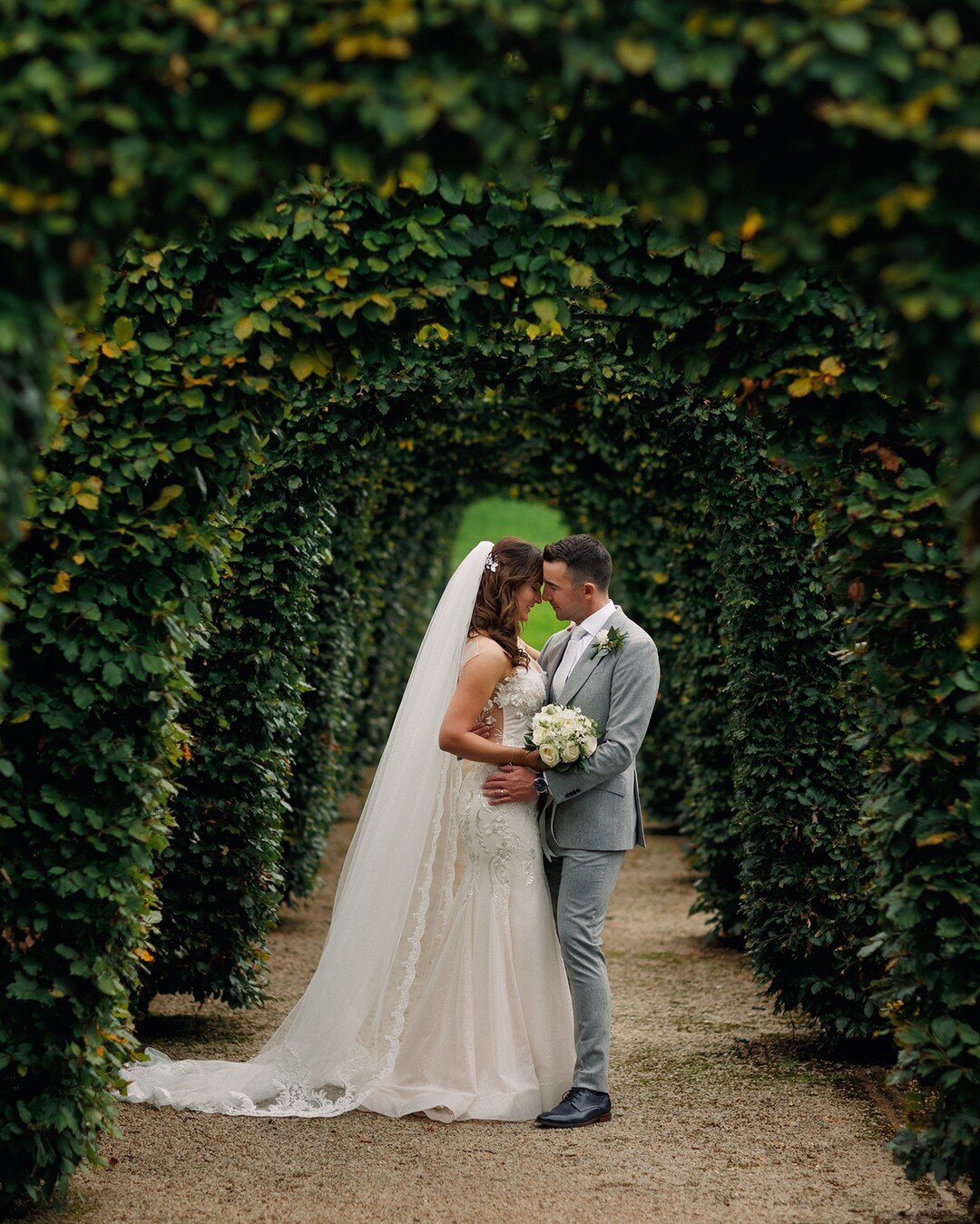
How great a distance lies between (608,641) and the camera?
5.32 metres

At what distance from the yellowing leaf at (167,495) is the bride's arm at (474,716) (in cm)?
201

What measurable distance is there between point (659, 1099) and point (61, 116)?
185 inches

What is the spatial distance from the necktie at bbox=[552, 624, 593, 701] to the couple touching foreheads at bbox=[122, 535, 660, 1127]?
11 mm

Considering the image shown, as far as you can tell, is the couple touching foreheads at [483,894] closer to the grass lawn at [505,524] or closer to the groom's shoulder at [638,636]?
the groom's shoulder at [638,636]

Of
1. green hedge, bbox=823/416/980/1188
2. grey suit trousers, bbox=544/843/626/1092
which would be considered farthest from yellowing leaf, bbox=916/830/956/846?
grey suit trousers, bbox=544/843/626/1092

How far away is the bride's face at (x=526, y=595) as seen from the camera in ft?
18.3

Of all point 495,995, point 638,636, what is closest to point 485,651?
point 638,636

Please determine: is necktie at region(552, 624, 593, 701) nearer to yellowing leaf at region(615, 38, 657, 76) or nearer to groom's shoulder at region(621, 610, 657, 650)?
groom's shoulder at region(621, 610, 657, 650)

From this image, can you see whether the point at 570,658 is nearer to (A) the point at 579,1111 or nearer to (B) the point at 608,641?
(B) the point at 608,641

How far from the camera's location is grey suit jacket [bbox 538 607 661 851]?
5.23 metres

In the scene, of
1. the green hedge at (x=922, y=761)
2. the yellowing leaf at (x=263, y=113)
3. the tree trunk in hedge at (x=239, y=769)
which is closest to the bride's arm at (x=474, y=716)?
the tree trunk in hedge at (x=239, y=769)

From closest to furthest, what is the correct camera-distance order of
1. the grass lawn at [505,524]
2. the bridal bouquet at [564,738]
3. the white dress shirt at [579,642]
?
the bridal bouquet at [564,738] → the white dress shirt at [579,642] → the grass lawn at [505,524]

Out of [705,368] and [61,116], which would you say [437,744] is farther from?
[61,116]

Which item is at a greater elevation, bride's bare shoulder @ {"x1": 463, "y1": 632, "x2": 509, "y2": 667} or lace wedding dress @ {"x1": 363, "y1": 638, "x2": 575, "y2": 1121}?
bride's bare shoulder @ {"x1": 463, "y1": 632, "x2": 509, "y2": 667}
